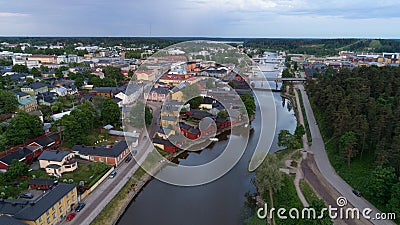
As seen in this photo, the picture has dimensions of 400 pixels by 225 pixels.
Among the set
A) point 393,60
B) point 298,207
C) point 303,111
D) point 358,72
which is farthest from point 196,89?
point 393,60

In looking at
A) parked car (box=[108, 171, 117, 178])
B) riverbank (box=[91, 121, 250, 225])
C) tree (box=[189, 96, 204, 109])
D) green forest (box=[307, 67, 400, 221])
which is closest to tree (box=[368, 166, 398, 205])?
green forest (box=[307, 67, 400, 221])

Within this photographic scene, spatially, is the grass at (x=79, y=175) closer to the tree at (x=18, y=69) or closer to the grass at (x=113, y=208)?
the grass at (x=113, y=208)

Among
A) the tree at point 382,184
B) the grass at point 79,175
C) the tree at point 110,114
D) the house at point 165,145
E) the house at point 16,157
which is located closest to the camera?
the tree at point 382,184

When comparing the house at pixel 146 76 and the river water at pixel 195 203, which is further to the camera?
the house at pixel 146 76

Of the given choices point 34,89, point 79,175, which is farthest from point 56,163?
point 34,89

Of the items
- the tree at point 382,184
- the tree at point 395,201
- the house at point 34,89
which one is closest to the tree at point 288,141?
the tree at point 382,184

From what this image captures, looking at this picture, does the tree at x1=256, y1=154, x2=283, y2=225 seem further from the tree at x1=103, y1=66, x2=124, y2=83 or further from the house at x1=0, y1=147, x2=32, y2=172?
the tree at x1=103, y1=66, x2=124, y2=83
